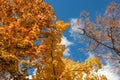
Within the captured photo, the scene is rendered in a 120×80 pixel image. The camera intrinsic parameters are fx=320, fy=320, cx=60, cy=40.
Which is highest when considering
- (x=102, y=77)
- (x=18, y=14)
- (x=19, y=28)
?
A: (x=18, y=14)

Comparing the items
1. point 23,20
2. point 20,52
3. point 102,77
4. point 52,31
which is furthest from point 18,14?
point 102,77

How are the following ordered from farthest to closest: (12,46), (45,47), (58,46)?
(58,46), (45,47), (12,46)

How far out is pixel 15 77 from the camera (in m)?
14.3

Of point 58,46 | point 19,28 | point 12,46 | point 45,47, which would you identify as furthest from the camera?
point 58,46

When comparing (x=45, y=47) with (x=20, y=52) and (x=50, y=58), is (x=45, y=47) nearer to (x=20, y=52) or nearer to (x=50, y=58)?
(x=50, y=58)

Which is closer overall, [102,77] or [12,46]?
[12,46]

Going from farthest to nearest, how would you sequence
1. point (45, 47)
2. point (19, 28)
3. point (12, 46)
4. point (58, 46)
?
point (58, 46), point (45, 47), point (19, 28), point (12, 46)

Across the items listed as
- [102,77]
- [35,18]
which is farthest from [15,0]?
[102,77]

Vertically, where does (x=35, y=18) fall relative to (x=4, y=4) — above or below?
below

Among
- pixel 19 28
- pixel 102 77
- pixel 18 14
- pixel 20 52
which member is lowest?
pixel 102 77

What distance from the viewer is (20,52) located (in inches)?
550

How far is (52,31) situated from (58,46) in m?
0.91

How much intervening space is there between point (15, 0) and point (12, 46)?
13.2ft

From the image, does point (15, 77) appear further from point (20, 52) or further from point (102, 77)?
point (102, 77)
